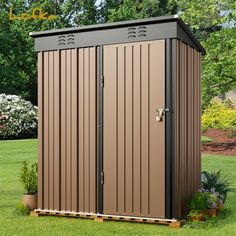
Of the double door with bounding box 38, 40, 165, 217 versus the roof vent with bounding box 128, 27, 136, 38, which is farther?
the roof vent with bounding box 128, 27, 136, 38

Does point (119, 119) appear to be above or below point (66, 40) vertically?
below

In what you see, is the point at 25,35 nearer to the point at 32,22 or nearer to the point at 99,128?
the point at 32,22

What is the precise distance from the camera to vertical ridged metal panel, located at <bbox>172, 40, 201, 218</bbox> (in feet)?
24.1

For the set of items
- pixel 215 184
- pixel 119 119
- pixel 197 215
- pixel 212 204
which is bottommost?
pixel 197 215

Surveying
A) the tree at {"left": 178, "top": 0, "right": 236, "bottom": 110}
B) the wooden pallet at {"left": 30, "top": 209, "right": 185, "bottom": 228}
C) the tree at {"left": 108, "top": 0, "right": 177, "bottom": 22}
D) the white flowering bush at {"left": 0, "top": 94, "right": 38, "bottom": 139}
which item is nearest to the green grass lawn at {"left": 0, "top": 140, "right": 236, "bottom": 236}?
the wooden pallet at {"left": 30, "top": 209, "right": 185, "bottom": 228}

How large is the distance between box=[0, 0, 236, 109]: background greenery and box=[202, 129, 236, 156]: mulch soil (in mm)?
1673

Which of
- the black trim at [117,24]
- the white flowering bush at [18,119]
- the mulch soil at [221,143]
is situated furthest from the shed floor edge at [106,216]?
the white flowering bush at [18,119]

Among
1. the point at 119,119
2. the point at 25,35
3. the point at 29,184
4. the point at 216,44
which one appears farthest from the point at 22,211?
the point at 25,35

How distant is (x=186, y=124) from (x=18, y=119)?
21294mm

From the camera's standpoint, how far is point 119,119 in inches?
303

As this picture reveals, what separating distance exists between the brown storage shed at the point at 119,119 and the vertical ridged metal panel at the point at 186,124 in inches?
0.5

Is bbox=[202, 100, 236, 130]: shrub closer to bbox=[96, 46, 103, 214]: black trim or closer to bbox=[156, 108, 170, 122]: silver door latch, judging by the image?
bbox=[96, 46, 103, 214]: black trim

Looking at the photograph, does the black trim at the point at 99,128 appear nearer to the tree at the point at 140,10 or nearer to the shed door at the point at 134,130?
the shed door at the point at 134,130

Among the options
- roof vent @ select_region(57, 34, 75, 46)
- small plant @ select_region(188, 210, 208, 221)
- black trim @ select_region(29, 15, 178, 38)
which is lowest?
small plant @ select_region(188, 210, 208, 221)
